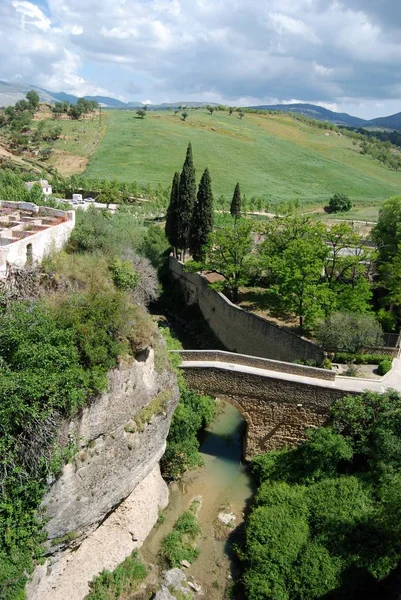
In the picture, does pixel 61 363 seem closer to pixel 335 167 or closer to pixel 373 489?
pixel 373 489

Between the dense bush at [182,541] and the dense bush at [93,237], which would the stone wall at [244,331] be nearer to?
the dense bush at [93,237]

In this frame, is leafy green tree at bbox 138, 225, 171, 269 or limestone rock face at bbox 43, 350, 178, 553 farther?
leafy green tree at bbox 138, 225, 171, 269

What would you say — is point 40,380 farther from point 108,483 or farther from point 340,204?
point 340,204

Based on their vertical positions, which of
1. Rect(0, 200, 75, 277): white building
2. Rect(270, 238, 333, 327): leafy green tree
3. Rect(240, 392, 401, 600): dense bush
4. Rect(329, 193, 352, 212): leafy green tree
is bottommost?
Rect(240, 392, 401, 600): dense bush

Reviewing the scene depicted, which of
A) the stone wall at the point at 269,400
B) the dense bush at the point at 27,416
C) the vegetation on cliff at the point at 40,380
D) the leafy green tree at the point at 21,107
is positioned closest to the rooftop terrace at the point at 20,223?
the vegetation on cliff at the point at 40,380

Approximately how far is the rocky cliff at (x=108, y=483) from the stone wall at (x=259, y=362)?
4573 millimetres

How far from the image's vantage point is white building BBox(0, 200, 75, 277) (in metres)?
17.5

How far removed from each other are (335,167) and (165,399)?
3577 inches

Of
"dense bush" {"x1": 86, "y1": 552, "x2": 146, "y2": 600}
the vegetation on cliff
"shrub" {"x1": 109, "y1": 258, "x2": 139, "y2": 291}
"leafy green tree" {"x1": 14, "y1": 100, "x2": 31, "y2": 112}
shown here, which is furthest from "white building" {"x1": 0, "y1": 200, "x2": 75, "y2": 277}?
"leafy green tree" {"x1": 14, "y1": 100, "x2": 31, "y2": 112}

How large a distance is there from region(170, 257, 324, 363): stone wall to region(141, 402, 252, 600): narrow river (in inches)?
197

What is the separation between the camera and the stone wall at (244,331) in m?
25.0

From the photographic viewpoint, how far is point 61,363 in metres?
11.7

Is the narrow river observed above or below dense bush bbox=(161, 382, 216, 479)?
below

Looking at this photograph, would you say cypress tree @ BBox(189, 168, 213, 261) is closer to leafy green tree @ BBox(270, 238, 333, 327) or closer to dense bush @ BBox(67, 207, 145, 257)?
dense bush @ BBox(67, 207, 145, 257)
